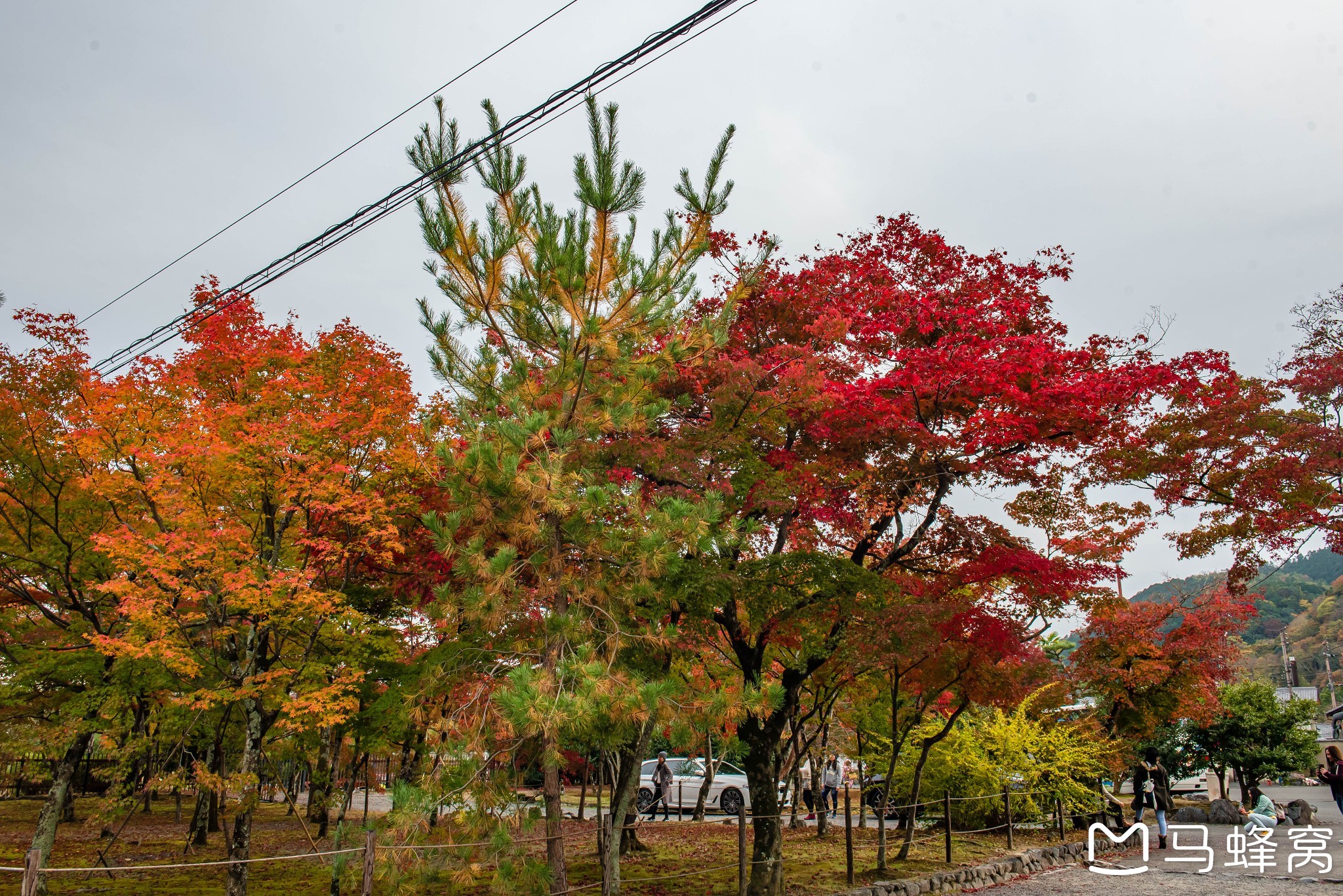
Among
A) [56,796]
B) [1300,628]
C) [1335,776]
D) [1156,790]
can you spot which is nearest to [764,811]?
[1156,790]

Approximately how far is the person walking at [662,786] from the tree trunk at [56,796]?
11.4 m

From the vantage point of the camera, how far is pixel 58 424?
33.5 ft

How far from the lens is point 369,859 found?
5.74 m

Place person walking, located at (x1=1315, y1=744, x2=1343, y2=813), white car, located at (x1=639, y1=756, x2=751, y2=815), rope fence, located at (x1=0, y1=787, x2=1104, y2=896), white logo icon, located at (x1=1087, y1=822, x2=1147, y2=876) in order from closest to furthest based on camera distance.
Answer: rope fence, located at (x1=0, y1=787, x2=1104, y2=896)
person walking, located at (x1=1315, y1=744, x2=1343, y2=813)
white logo icon, located at (x1=1087, y1=822, x2=1147, y2=876)
white car, located at (x1=639, y1=756, x2=751, y2=815)

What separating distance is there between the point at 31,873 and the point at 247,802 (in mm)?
4576

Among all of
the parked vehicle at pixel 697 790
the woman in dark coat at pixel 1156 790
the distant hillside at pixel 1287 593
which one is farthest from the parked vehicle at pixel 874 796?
the distant hillside at pixel 1287 593

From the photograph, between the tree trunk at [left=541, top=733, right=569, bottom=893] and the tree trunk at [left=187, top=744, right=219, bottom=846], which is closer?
the tree trunk at [left=541, top=733, right=569, bottom=893]

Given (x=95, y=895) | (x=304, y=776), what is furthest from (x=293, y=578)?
(x=304, y=776)

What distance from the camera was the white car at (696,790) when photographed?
18.9 meters

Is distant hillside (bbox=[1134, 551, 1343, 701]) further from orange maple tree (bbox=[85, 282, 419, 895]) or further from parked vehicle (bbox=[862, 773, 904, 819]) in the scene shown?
orange maple tree (bbox=[85, 282, 419, 895])

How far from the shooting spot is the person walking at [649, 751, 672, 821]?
18.5 metres

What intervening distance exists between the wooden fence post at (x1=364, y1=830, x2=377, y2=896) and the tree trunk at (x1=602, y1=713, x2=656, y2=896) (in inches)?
93.8

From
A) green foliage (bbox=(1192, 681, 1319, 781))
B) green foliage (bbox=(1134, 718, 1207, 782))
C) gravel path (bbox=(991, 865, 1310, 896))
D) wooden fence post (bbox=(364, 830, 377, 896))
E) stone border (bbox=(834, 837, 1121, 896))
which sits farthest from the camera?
green foliage (bbox=(1134, 718, 1207, 782))

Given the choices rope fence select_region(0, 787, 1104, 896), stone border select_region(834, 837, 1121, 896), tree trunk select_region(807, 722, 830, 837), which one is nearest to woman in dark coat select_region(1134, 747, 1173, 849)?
rope fence select_region(0, 787, 1104, 896)
